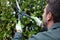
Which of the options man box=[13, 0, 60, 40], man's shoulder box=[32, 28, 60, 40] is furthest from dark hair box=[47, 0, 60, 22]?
man's shoulder box=[32, 28, 60, 40]

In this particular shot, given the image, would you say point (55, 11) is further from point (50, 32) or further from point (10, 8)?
point (10, 8)

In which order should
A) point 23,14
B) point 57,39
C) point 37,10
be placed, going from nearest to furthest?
point 57,39
point 23,14
point 37,10

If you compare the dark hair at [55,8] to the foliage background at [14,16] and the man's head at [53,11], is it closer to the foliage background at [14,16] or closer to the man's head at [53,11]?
the man's head at [53,11]

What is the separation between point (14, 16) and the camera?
365 centimetres

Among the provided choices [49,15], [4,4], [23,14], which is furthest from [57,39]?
[4,4]

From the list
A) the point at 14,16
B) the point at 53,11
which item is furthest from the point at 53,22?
the point at 14,16

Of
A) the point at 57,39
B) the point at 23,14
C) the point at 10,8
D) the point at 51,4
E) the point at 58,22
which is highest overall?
the point at 10,8

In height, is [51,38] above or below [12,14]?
below

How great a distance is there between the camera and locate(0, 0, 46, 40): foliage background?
3.57 metres

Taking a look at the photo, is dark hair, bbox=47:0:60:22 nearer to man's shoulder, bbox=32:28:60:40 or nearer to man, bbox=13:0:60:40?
man, bbox=13:0:60:40

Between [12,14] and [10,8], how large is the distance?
0.10 m

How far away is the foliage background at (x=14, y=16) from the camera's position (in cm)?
357

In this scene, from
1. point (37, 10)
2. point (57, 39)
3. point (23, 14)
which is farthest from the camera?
point (37, 10)

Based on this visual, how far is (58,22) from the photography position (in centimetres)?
245
